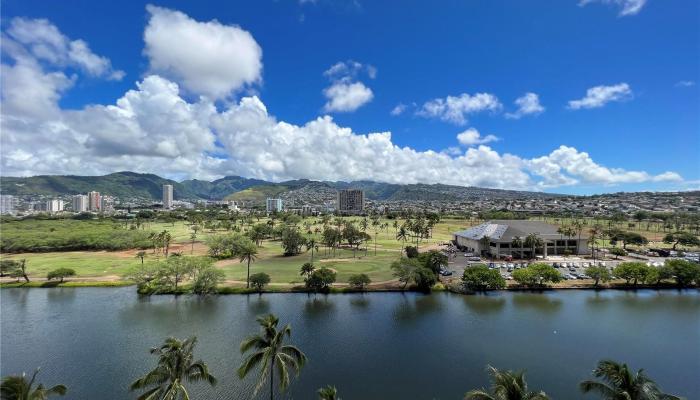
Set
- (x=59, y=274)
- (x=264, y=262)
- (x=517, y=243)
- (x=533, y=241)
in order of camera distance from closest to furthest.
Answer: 1. (x=59, y=274)
2. (x=533, y=241)
3. (x=264, y=262)
4. (x=517, y=243)

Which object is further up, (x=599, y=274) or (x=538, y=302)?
(x=599, y=274)

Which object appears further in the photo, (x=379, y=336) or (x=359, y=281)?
(x=359, y=281)

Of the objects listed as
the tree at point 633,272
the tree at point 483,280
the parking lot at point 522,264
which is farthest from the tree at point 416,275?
the tree at point 633,272

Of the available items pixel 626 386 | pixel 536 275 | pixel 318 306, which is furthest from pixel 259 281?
pixel 626 386

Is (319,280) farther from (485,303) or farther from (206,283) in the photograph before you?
(485,303)

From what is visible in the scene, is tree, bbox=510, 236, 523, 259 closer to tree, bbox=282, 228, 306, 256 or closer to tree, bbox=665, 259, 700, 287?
tree, bbox=665, 259, 700, 287

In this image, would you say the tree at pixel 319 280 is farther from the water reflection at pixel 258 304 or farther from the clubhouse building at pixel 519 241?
the clubhouse building at pixel 519 241
